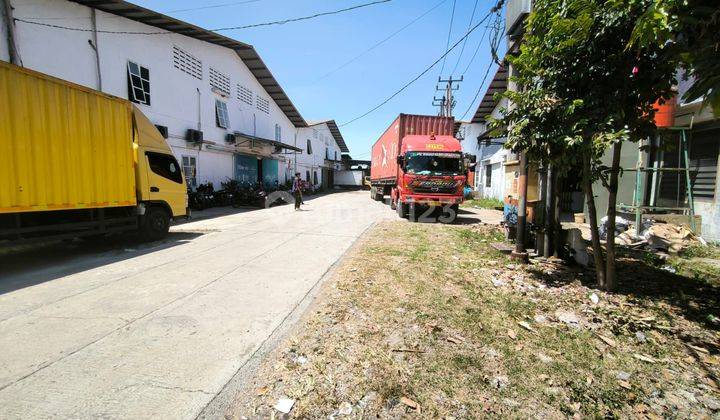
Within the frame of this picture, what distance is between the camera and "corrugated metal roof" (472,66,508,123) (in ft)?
66.9

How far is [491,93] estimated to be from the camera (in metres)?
22.2

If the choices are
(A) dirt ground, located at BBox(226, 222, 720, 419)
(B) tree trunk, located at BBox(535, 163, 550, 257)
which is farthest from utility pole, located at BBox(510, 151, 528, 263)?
(A) dirt ground, located at BBox(226, 222, 720, 419)

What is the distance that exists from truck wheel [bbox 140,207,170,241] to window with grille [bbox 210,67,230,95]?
11.8 metres

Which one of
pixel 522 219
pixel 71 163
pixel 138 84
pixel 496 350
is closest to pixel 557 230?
pixel 522 219

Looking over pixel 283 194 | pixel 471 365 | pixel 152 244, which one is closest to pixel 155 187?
pixel 152 244

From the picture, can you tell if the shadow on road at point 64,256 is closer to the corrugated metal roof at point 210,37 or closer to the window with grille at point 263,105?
the corrugated metal roof at point 210,37

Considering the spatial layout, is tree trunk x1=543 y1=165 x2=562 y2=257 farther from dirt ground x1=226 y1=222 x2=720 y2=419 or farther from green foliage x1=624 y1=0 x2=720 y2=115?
green foliage x1=624 y1=0 x2=720 y2=115

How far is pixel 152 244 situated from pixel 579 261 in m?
9.40

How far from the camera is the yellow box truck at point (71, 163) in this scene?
5645 millimetres

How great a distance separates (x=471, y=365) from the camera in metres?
3.00

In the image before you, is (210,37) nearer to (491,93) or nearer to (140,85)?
(140,85)

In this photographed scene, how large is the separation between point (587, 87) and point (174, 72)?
16340 mm

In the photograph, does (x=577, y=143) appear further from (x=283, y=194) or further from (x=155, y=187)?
(x=283, y=194)

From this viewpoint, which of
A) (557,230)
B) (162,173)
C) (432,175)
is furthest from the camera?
(432,175)
